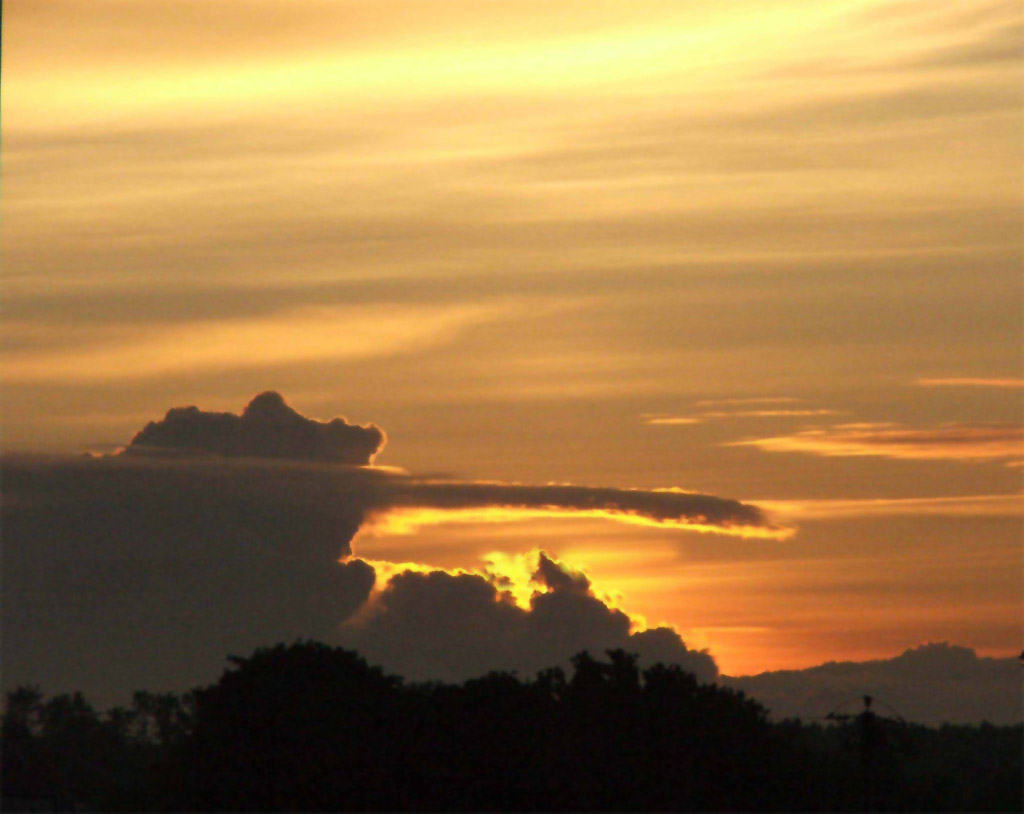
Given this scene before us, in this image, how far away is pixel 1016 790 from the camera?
11594cm

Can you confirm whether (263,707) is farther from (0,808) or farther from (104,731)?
(104,731)

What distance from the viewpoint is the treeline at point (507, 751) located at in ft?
340

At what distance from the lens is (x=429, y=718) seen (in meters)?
108

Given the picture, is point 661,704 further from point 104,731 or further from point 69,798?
point 104,731

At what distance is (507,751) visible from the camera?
10600cm

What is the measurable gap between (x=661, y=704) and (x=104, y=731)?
290 feet

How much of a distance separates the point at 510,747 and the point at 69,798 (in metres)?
51.6

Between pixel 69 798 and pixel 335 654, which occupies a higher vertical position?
pixel 335 654

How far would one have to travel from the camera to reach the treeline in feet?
340

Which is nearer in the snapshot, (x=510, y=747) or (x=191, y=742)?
(x=510, y=747)

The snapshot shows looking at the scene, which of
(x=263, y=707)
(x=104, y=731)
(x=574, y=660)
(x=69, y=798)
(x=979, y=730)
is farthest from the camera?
(x=104, y=731)

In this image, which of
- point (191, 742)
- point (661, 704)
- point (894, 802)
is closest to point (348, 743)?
point (191, 742)

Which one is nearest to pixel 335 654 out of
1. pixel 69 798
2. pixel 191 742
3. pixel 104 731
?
pixel 191 742

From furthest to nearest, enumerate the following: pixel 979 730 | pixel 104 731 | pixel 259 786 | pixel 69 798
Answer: pixel 104 731
pixel 979 730
pixel 69 798
pixel 259 786
